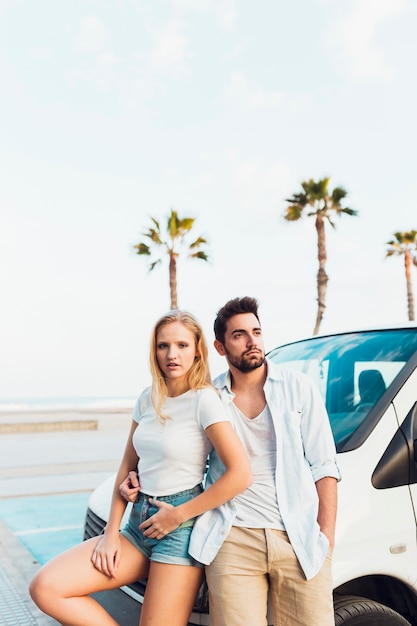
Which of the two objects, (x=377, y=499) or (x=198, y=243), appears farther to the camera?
(x=198, y=243)

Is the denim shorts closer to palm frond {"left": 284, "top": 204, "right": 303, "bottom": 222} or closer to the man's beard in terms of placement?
the man's beard

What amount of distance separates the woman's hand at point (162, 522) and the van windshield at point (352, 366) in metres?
0.91

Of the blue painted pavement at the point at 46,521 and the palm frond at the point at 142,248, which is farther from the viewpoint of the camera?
the palm frond at the point at 142,248

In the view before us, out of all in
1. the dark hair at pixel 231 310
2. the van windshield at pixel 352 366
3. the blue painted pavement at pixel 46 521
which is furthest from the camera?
the blue painted pavement at pixel 46 521

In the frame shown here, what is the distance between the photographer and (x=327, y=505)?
2572 millimetres

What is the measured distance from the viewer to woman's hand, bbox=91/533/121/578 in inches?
101

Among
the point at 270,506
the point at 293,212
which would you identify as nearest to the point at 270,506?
the point at 270,506

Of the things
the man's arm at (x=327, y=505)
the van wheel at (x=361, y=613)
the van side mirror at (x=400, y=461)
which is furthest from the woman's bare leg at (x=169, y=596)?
the van side mirror at (x=400, y=461)

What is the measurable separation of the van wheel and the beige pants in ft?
0.71

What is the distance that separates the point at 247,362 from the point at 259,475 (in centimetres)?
46

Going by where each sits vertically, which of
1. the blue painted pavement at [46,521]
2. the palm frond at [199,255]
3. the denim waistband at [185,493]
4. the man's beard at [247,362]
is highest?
the palm frond at [199,255]

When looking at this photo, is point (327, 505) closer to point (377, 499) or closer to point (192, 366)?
point (377, 499)

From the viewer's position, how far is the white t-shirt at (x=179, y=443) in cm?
261

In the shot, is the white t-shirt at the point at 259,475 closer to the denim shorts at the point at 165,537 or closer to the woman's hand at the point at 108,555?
the denim shorts at the point at 165,537
